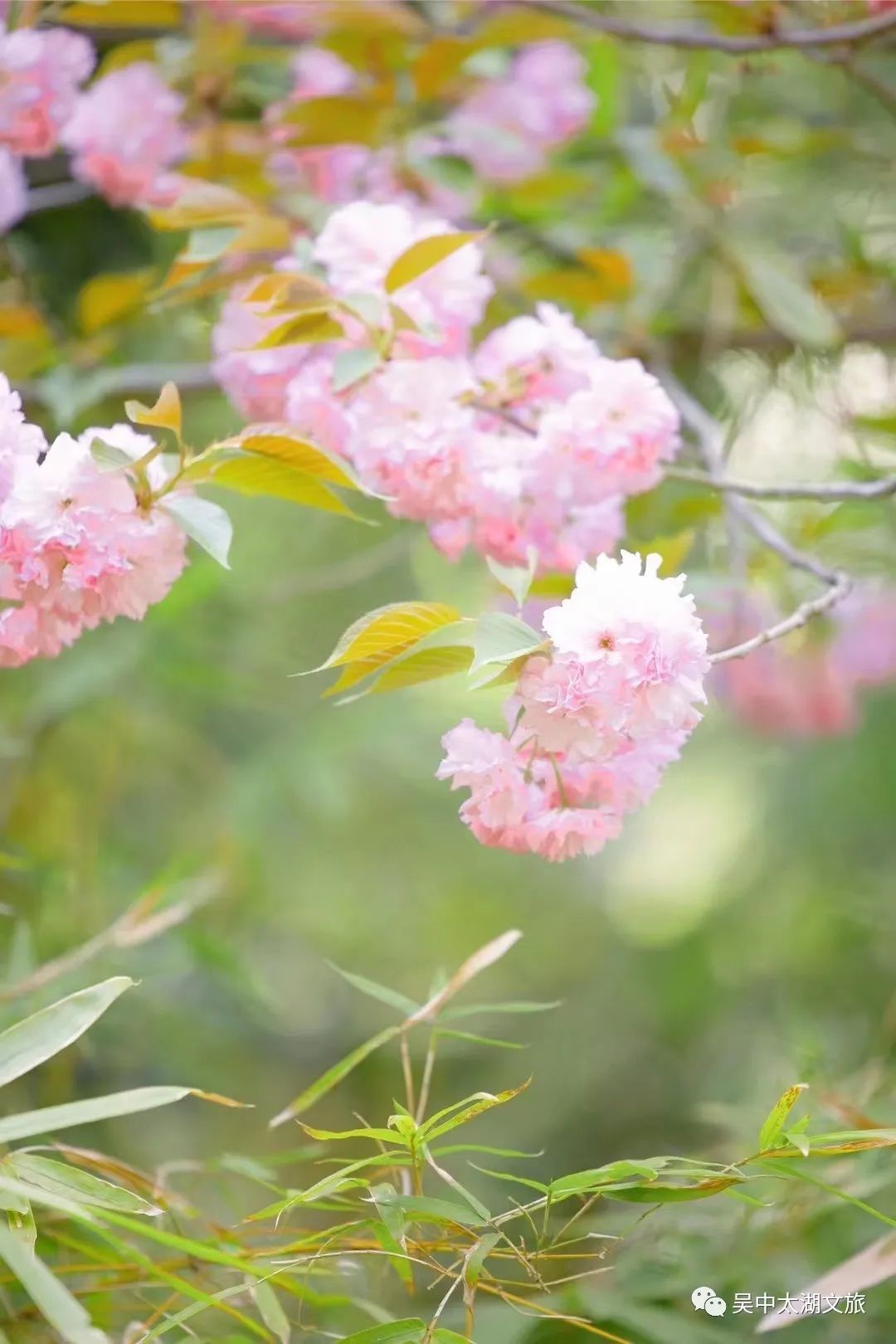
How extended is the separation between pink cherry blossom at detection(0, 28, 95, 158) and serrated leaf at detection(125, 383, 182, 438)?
1.42 feet

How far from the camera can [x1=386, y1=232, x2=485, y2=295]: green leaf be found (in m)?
0.72

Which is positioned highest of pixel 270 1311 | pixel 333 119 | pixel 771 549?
pixel 333 119

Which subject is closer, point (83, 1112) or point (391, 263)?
point (83, 1112)

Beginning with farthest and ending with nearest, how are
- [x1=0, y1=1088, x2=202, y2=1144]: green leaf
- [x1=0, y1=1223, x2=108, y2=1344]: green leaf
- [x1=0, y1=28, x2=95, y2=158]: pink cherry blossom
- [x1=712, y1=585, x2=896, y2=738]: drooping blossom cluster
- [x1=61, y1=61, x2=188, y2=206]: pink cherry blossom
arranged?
1. [x1=712, y1=585, x2=896, y2=738]: drooping blossom cluster
2. [x1=61, y1=61, x2=188, y2=206]: pink cherry blossom
3. [x1=0, y1=28, x2=95, y2=158]: pink cherry blossom
4. [x1=0, y1=1088, x2=202, y2=1144]: green leaf
5. [x1=0, y1=1223, x2=108, y2=1344]: green leaf

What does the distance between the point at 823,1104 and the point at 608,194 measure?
3.27 ft

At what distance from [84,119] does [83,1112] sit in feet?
2.68

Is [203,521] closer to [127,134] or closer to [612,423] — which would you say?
[612,423]

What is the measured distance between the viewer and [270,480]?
66 cm

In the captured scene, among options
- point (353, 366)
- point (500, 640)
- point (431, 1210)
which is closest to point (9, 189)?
point (353, 366)

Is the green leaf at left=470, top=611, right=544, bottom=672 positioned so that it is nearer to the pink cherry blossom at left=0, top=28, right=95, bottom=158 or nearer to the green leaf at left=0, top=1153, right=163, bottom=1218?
the green leaf at left=0, top=1153, right=163, bottom=1218

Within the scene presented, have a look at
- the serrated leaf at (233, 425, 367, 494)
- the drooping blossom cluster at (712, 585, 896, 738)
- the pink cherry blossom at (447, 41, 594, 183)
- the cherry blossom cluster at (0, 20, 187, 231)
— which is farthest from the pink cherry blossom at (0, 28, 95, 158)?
the drooping blossom cluster at (712, 585, 896, 738)

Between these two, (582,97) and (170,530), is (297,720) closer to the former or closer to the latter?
(582,97)

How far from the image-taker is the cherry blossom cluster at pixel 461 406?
28.7 inches

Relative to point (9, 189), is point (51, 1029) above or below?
below
